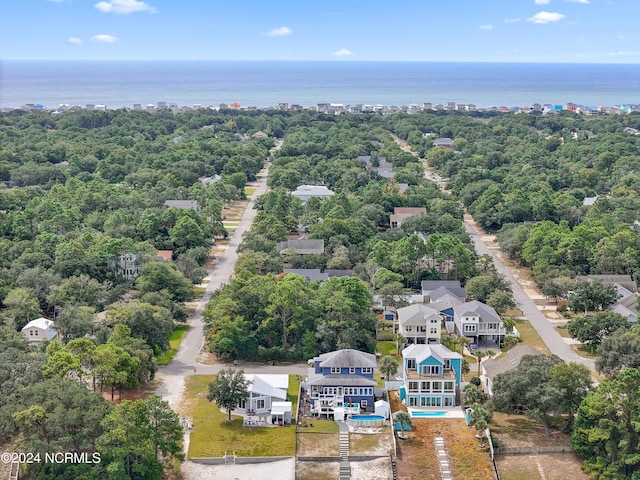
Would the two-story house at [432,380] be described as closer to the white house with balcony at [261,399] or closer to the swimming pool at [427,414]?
the swimming pool at [427,414]

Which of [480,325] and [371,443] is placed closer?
[371,443]

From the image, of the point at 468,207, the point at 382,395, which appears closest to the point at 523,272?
the point at 468,207

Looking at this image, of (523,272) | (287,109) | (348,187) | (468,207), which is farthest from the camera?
(287,109)

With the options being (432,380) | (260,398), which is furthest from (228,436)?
(432,380)

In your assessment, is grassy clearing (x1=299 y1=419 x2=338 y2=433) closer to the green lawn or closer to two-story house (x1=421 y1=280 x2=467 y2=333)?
the green lawn

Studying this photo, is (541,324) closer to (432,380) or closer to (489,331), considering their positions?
(489,331)

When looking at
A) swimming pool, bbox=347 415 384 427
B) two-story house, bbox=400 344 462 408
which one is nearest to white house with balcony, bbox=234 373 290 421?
swimming pool, bbox=347 415 384 427

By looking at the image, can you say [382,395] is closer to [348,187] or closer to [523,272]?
[523,272]
